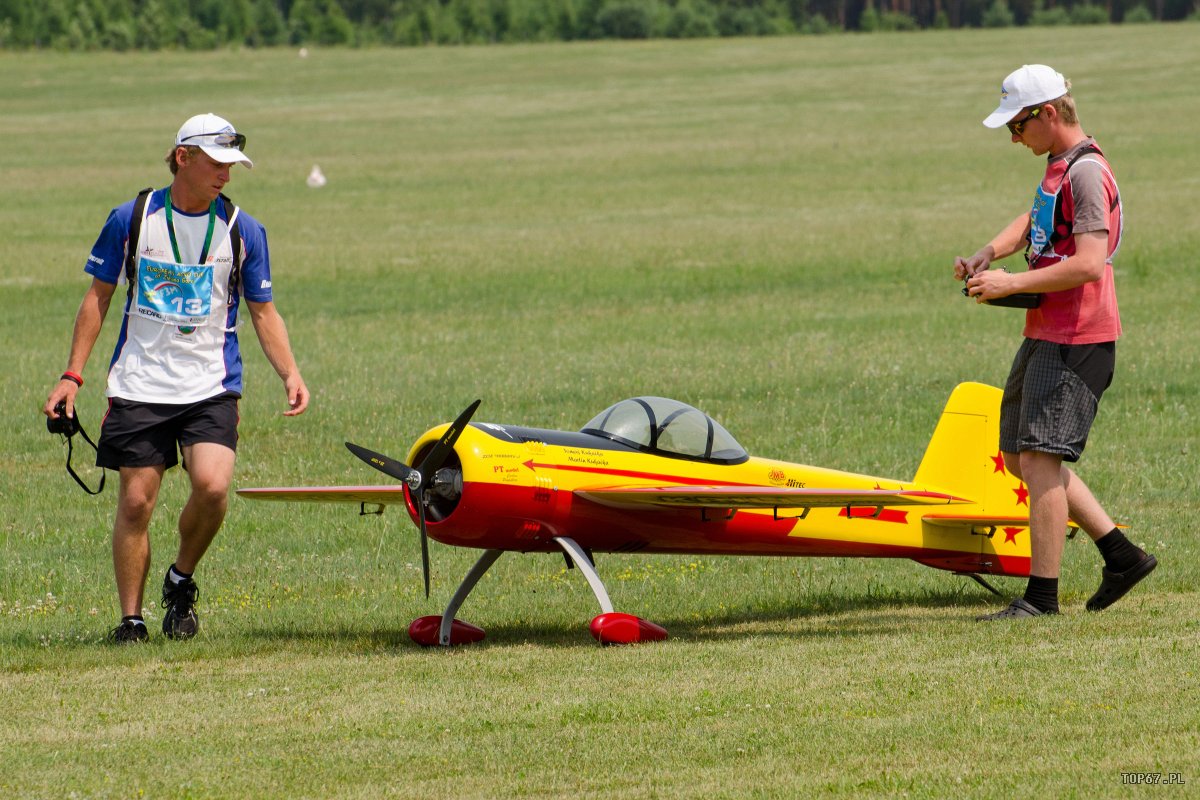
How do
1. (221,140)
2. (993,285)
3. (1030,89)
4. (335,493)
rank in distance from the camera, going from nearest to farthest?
(993,285), (221,140), (1030,89), (335,493)

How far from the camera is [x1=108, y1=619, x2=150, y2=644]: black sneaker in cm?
845

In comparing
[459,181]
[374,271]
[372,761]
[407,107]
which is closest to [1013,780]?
[372,761]

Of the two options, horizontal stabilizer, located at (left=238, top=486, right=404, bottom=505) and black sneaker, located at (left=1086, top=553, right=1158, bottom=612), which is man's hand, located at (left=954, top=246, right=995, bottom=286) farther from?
horizontal stabilizer, located at (left=238, top=486, right=404, bottom=505)

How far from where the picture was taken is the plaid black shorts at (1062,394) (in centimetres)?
840

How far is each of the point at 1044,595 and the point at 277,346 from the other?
4048 mm

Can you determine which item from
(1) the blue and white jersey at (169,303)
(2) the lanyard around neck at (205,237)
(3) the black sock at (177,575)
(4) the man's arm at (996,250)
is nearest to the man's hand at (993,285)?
(4) the man's arm at (996,250)

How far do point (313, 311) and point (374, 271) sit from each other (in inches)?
157

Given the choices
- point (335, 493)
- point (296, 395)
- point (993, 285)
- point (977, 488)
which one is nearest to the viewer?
point (993, 285)

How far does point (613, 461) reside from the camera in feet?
28.8

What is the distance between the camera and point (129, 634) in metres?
8.46

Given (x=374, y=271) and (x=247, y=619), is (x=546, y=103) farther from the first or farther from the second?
(x=247, y=619)

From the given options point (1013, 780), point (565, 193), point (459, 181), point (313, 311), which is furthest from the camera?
point (459, 181)

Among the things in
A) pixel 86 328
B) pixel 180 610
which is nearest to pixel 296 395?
pixel 86 328

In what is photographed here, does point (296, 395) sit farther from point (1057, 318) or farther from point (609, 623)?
point (1057, 318)
